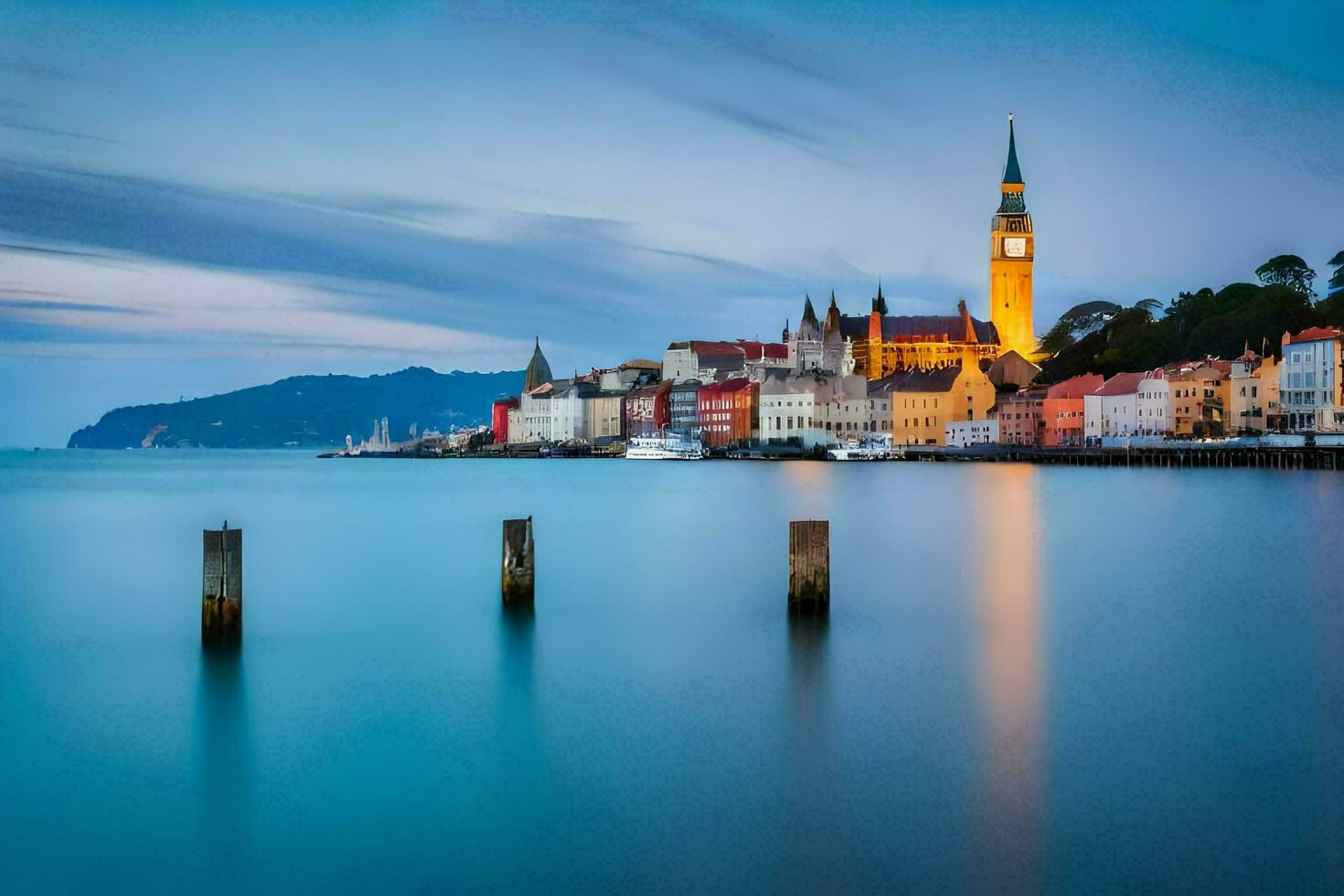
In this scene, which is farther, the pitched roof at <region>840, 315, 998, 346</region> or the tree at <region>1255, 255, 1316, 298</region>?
the pitched roof at <region>840, 315, 998, 346</region>

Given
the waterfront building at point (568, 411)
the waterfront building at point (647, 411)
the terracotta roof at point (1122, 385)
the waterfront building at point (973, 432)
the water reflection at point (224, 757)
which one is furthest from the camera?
the waterfront building at point (568, 411)

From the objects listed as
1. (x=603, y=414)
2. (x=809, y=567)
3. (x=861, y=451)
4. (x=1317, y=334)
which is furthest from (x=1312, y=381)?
(x=603, y=414)

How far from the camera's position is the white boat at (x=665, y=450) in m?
110

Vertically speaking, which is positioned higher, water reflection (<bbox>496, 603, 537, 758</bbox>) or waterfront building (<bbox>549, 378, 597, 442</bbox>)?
waterfront building (<bbox>549, 378, 597, 442</bbox>)

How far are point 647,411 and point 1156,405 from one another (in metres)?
52.5

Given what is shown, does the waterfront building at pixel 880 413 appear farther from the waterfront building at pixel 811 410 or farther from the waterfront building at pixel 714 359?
the waterfront building at pixel 714 359

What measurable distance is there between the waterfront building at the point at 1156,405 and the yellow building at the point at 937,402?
631 inches

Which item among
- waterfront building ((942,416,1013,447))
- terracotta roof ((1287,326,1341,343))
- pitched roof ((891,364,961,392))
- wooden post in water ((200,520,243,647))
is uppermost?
terracotta roof ((1287,326,1341,343))

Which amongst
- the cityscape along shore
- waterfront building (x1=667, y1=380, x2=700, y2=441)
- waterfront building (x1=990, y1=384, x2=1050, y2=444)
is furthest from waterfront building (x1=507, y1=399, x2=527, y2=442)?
waterfront building (x1=990, y1=384, x2=1050, y2=444)

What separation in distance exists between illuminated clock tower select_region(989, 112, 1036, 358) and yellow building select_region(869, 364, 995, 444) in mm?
42311

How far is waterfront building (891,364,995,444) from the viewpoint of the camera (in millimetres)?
101250

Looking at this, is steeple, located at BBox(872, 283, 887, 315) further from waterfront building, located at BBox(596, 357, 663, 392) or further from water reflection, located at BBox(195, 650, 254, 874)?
water reflection, located at BBox(195, 650, 254, 874)

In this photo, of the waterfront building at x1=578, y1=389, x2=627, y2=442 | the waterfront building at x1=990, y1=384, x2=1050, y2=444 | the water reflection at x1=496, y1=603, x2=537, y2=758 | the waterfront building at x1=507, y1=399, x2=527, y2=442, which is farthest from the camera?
the waterfront building at x1=507, y1=399, x2=527, y2=442

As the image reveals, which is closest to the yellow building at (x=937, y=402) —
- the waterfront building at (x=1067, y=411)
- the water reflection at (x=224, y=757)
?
the waterfront building at (x=1067, y=411)
